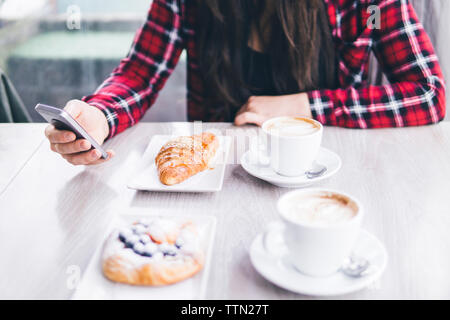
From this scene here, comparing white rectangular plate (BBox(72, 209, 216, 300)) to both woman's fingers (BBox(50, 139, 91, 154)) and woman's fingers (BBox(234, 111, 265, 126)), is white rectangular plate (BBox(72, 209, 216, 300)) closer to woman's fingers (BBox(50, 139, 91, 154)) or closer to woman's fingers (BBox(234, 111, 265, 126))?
woman's fingers (BBox(50, 139, 91, 154))

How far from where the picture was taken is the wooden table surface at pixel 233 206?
0.56 meters

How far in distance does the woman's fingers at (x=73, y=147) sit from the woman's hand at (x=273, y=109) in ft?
1.14

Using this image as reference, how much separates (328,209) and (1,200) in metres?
0.55

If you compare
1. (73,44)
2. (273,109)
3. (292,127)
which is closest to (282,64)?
(273,109)

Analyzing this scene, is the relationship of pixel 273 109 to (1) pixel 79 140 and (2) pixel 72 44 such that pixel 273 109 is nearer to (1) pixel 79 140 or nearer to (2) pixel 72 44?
(1) pixel 79 140

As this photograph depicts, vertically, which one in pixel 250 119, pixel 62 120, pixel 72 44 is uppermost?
pixel 62 120

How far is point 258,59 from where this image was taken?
3.96ft

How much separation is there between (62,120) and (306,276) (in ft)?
1.59

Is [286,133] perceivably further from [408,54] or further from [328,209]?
[408,54]

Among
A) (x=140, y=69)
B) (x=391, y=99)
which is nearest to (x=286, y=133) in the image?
(x=391, y=99)

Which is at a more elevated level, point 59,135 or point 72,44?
point 59,135

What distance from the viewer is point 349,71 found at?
4.02 ft

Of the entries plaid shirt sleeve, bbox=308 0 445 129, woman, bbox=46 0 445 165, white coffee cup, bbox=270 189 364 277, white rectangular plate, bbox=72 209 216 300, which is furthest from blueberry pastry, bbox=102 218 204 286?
plaid shirt sleeve, bbox=308 0 445 129
